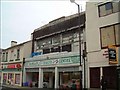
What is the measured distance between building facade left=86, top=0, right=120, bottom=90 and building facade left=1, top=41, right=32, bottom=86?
13014 mm

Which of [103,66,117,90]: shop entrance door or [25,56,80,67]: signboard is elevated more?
[25,56,80,67]: signboard

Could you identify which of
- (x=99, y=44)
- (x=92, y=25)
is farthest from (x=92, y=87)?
(x=92, y=25)

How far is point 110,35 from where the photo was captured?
66.9 feet

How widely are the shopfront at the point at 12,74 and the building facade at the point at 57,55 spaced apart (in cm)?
149

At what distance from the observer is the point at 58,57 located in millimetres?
25906

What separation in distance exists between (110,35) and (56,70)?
8.16 metres

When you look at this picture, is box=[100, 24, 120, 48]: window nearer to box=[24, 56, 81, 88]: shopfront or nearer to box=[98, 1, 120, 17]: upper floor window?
box=[98, 1, 120, 17]: upper floor window

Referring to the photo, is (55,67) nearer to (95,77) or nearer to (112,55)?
(95,77)

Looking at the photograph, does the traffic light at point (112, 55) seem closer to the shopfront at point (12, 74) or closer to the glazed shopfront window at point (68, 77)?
the glazed shopfront window at point (68, 77)

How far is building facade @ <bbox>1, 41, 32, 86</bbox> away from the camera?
33125mm

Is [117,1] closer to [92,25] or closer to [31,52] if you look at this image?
[92,25]

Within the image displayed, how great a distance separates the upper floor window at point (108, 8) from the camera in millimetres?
20064

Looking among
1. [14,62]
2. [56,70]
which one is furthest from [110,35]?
[14,62]

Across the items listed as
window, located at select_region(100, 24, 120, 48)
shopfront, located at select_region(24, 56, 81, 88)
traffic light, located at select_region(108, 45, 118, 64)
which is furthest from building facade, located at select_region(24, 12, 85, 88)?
traffic light, located at select_region(108, 45, 118, 64)
